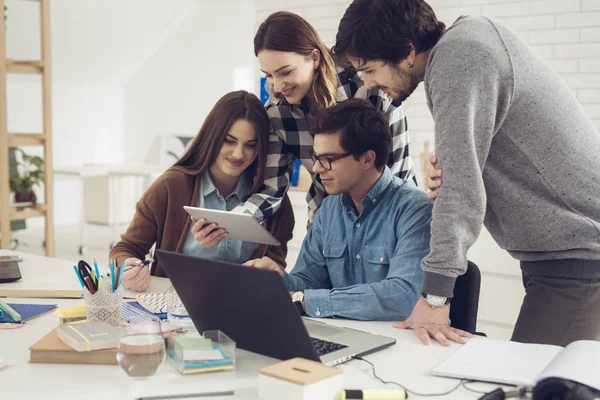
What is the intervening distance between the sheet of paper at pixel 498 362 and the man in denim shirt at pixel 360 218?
349 millimetres

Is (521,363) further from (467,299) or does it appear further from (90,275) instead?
(90,275)

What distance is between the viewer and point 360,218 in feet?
6.14

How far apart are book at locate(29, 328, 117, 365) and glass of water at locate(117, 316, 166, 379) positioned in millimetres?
128

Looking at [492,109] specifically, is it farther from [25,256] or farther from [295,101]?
[25,256]

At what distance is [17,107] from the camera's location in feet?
23.6

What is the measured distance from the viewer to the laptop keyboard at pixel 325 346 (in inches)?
50.5

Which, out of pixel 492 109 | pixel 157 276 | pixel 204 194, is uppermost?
pixel 492 109

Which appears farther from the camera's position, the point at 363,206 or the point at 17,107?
the point at 17,107

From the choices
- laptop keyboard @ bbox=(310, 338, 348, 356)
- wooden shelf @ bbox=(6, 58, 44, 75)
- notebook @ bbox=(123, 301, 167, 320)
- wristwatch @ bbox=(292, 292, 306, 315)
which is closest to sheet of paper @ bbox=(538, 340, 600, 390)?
laptop keyboard @ bbox=(310, 338, 348, 356)

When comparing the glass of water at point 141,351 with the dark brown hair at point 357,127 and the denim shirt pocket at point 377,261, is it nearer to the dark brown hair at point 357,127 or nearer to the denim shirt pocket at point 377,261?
the denim shirt pocket at point 377,261

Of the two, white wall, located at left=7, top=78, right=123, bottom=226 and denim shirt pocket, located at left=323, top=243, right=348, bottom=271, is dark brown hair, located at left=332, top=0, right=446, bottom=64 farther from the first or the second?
white wall, located at left=7, top=78, right=123, bottom=226

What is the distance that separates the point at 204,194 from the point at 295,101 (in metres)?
0.43

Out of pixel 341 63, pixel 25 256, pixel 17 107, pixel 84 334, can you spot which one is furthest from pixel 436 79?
pixel 17 107

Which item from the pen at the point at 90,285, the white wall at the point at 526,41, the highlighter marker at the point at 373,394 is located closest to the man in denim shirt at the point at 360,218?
the pen at the point at 90,285
